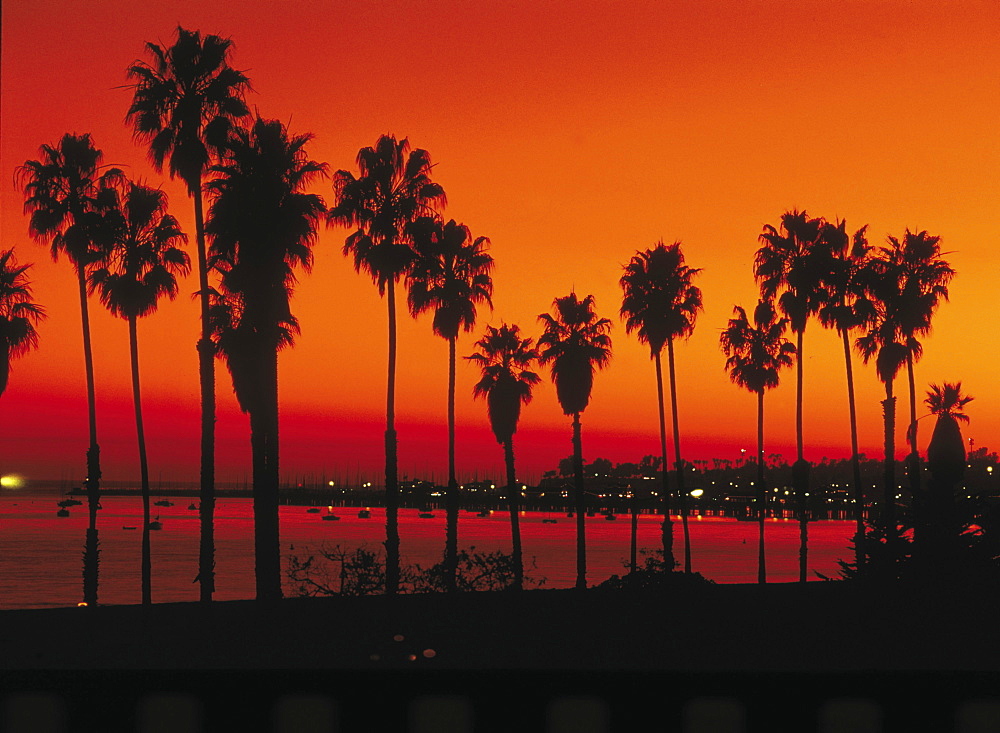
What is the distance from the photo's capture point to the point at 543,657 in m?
6.73

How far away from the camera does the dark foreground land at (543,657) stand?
10.8 feet

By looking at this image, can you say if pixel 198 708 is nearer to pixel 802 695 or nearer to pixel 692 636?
pixel 802 695

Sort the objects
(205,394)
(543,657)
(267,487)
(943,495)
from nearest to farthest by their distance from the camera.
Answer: (543,657) < (943,495) < (267,487) < (205,394)

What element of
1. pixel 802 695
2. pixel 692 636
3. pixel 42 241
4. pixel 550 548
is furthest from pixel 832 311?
pixel 550 548

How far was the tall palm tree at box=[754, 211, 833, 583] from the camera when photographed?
164ft

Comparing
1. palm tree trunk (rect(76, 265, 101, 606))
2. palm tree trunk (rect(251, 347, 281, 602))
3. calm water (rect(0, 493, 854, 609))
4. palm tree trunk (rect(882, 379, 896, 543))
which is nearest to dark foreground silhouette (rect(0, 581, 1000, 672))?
palm tree trunk (rect(251, 347, 281, 602))

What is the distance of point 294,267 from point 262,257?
1.13 meters

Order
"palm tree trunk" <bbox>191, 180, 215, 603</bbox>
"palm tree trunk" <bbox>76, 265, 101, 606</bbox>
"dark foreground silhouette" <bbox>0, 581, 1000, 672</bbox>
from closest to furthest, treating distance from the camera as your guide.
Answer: "dark foreground silhouette" <bbox>0, 581, 1000, 672</bbox>, "palm tree trunk" <bbox>191, 180, 215, 603</bbox>, "palm tree trunk" <bbox>76, 265, 101, 606</bbox>

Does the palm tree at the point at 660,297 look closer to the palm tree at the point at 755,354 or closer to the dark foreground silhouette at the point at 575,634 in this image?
the palm tree at the point at 755,354

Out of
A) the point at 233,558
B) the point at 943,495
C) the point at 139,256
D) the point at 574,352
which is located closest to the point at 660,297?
the point at 574,352

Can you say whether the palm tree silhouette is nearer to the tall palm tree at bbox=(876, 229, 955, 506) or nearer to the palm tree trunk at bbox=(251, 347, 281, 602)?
the palm tree trunk at bbox=(251, 347, 281, 602)

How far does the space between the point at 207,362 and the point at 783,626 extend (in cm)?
2700

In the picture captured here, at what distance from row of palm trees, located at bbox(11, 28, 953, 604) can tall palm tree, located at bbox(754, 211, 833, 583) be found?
0.08 metres

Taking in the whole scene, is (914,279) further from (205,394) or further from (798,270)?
(205,394)
